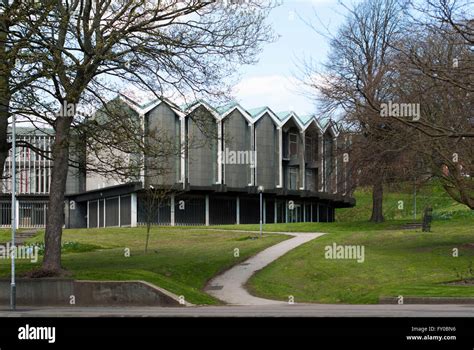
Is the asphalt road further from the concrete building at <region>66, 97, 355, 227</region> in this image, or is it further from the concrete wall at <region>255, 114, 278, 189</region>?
the concrete wall at <region>255, 114, 278, 189</region>

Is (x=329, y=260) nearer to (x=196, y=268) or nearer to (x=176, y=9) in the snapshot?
(x=196, y=268)

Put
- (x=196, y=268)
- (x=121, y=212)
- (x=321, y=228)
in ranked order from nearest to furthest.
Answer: (x=196, y=268), (x=321, y=228), (x=121, y=212)

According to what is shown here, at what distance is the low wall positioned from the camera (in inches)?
942

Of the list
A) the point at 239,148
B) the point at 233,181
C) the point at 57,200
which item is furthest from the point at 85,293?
the point at 239,148

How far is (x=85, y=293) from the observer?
24234mm

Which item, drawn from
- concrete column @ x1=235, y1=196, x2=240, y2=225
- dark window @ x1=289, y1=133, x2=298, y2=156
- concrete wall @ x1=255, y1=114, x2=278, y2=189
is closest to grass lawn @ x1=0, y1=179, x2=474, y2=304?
concrete column @ x1=235, y1=196, x2=240, y2=225

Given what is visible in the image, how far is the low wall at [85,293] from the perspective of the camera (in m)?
23.9

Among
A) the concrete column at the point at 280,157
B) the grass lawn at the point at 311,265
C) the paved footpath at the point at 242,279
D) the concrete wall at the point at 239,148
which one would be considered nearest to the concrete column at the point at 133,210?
the concrete wall at the point at 239,148

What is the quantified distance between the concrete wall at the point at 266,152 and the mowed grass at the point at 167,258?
17303 mm

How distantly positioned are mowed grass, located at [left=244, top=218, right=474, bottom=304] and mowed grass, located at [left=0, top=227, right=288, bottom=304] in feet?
8.05

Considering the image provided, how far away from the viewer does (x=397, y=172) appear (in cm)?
3362

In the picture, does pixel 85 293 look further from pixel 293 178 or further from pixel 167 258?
pixel 293 178

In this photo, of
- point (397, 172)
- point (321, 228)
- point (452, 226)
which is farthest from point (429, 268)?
point (321, 228)
